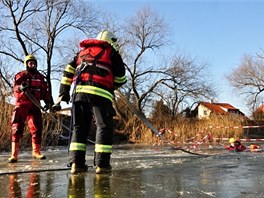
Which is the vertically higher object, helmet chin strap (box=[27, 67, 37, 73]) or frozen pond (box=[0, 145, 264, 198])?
helmet chin strap (box=[27, 67, 37, 73])

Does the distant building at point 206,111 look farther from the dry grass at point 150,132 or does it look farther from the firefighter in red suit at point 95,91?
the firefighter in red suit at point 95,91

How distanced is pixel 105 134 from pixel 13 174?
1.16 meters

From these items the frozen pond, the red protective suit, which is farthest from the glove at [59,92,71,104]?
the red protective suit

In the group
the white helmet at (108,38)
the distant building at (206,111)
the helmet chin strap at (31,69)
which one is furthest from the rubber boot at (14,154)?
the distant building at (206,111)

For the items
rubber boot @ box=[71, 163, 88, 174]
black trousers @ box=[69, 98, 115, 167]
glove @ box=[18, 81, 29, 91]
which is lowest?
rubber boot @ box=[71, 163, 88, 174]

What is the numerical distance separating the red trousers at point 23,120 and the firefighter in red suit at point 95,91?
7.79 feet

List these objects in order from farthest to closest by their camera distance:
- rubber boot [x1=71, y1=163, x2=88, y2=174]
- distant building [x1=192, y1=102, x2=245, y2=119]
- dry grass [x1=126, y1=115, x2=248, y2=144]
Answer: distant building [x1=192, y1=102, x2=245, y2=119] < dry grass [x1=126, y1=115, x2=248, y2=144] < rubber boot [x1=71, y1=163, x2=88, y2=174]

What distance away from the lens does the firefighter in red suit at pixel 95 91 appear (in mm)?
4676

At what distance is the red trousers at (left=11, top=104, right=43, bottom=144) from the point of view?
704 centimetres

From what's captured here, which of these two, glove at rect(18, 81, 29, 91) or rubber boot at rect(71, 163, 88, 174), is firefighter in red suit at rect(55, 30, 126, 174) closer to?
rubber boot at rect(71, 163, 88, 174)

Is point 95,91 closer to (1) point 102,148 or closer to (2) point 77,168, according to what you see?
(1) point 102,148

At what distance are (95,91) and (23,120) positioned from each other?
291 centimetres

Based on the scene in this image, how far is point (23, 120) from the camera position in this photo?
7.14 m

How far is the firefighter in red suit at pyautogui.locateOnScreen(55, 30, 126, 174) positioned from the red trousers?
2375 mm
